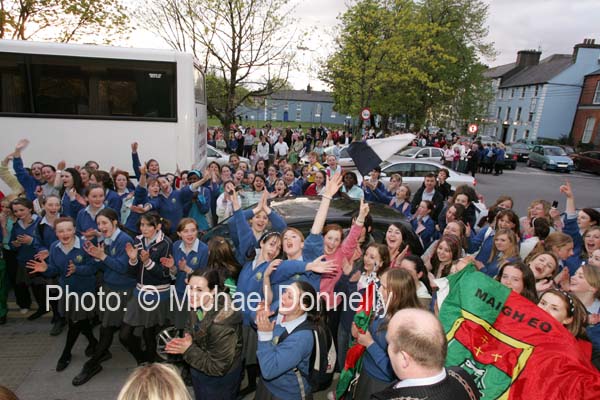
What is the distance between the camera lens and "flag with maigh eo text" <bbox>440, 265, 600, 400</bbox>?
2240mm

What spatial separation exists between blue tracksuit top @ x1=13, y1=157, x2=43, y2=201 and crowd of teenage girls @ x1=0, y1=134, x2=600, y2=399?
0.07ft

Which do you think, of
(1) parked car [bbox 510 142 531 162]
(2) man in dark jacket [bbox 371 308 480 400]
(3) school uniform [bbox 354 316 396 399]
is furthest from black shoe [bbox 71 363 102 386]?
(1) parked car [bbox 510 142 531 162]

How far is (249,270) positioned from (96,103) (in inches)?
257

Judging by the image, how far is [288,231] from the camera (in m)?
3.68

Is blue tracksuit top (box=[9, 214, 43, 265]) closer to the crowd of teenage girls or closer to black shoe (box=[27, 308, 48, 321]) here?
the crowd of teenage girls

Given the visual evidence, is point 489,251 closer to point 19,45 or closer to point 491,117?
point 19,45

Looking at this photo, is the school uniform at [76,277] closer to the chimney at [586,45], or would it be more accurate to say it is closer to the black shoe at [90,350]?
the black shoe at [90,350]

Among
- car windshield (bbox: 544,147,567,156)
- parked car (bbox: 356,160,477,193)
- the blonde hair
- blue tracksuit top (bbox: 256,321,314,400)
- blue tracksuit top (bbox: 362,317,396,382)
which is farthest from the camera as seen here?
car windshield (bbox: 544,147,567,156)

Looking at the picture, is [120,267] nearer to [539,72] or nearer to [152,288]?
[152,288]

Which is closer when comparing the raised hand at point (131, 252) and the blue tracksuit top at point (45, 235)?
the raised hand at point (131, 252)

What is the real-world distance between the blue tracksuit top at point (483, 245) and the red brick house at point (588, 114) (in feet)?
133

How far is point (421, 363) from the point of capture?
1.85m

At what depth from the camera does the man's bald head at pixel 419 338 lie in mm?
1844

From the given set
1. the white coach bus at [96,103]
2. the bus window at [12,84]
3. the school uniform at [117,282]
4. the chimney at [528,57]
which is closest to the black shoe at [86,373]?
the school uniform at [117,282]
